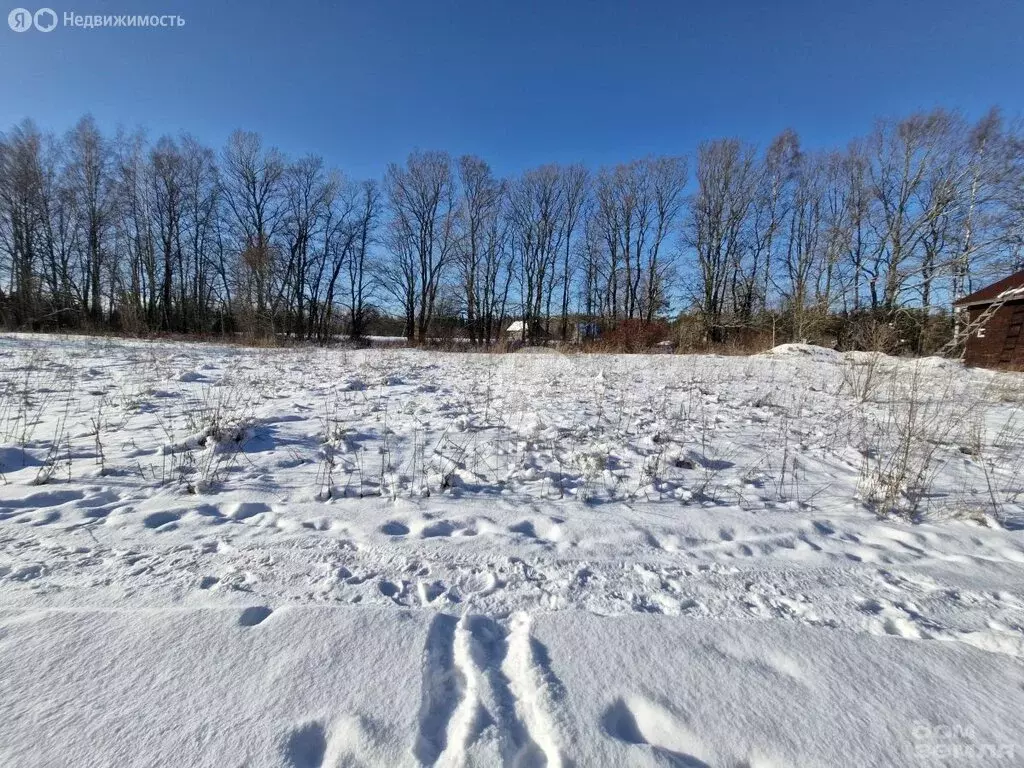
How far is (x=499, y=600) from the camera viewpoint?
5.24ft

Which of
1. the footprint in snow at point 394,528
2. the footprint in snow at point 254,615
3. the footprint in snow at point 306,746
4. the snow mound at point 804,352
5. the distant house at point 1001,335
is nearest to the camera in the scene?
the footprint in snow at point 306,746

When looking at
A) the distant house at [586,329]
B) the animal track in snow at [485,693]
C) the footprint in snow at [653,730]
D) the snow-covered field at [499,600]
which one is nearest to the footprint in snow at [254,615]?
the snow-covered field at [499,600]

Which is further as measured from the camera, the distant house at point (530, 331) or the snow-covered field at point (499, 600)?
the distant house at point (530, 331)

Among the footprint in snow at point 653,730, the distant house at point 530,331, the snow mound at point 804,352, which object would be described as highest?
the distant house at point 530,331

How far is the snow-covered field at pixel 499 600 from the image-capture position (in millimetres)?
1058

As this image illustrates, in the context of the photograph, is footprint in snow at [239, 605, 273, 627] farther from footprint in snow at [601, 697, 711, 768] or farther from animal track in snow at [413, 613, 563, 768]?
footprint in snow at [601, 697, 711, 768]

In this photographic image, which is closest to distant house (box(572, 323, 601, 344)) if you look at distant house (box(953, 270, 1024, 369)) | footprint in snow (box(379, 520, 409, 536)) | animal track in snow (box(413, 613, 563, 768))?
distant house (box(953, 270, 1024, 369))

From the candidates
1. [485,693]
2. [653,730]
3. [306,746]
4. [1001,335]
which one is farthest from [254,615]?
A: [1001,335]

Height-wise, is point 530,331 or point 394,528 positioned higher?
point 530,331

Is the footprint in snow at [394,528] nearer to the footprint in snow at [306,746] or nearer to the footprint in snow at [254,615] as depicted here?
the footprint in snow at [254,615]

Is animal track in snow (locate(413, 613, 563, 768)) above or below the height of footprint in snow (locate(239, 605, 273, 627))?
below

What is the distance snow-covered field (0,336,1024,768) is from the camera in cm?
106

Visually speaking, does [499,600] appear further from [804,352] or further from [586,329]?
[586,329]

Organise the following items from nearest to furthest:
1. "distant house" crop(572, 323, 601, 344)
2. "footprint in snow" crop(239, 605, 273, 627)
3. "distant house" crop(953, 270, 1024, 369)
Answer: "footprint in snow" crop(239, 605, 273, 627) → "distant house" crop(953, 270, 1024, 369) → "distant house" crop(572, 323, 601, 344)
